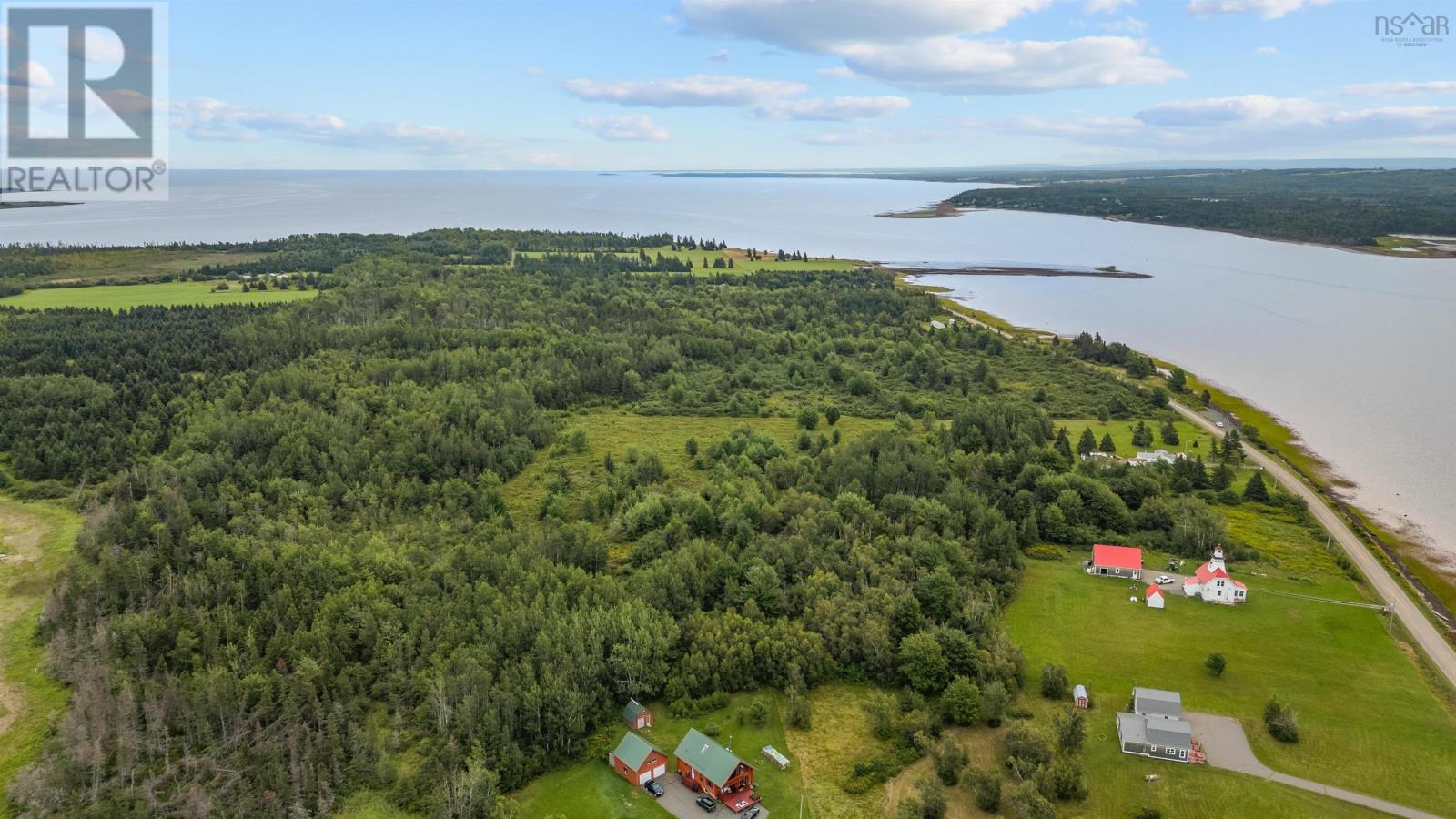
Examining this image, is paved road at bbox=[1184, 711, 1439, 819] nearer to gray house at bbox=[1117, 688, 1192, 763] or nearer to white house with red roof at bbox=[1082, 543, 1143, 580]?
gray house at bbox=[1117, 688, 1192, 763]

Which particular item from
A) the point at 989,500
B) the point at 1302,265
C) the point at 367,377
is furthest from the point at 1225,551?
the point at 1302,265

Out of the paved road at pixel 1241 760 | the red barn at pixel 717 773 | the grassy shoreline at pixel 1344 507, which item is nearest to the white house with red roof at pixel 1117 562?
the paved road at pixel 1241 760

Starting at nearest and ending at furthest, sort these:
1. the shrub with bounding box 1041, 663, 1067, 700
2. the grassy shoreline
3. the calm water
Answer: the shrub with bounding box 1041, 663, 1067, 700 → the grassy shoreline → the calm water

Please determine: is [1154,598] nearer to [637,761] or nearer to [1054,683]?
[1054,683]

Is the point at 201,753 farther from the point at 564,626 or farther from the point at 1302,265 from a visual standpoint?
the point at 1302,265

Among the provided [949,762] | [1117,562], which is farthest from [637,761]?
[1117,562]

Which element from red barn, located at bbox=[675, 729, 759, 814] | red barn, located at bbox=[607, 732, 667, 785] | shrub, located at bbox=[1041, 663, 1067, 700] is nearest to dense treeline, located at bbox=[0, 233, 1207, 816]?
shrub, located at bbox=[1041, 663, 1067, 700]
